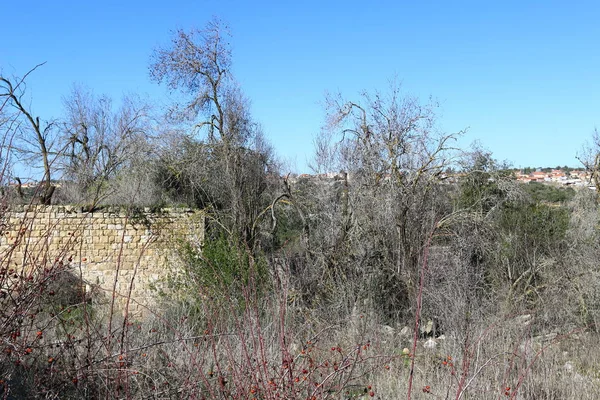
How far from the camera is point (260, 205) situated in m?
16.1

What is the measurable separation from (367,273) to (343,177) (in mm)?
3219

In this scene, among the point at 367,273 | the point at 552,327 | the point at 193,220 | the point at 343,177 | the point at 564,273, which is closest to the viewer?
the point at 552,327

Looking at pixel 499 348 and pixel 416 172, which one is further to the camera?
pixel 416 172

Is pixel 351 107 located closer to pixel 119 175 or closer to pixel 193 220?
pixel 193 220

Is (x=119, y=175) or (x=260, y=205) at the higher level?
(x=119, y=175)

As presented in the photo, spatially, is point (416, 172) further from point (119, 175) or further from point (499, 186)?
point (119, 175)

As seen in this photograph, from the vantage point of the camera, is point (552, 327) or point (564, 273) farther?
point (564, 273)

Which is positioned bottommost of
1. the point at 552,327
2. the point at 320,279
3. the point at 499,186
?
the point at 552,327

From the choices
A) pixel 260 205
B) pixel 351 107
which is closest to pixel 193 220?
pixel 260 205

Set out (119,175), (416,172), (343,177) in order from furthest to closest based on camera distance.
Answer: (119,175), (343,177), (416,172)

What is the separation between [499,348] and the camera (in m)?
5.77

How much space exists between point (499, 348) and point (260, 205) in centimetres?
1089

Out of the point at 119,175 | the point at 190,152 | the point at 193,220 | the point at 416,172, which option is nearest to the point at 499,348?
the point at 416,172

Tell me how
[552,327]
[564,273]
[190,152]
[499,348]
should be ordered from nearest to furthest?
[499,348] < [552,327] < [564,273] < [190,152]
